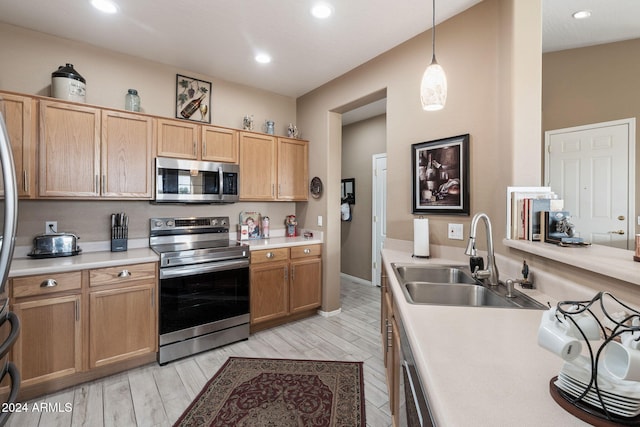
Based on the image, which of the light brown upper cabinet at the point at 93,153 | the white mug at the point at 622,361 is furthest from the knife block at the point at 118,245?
the white mug at the point at 622,361

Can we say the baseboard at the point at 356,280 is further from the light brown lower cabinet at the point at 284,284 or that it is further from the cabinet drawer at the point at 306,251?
the cabinet drawer at the point at 306,251

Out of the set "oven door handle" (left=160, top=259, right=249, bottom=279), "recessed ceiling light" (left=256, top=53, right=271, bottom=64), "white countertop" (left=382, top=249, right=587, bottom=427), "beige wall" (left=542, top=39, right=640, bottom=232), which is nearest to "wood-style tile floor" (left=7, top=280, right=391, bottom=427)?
"oven door handle" (left=160, top=259, right=249, bottom=279)

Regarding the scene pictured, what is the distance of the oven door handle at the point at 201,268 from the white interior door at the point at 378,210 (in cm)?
238

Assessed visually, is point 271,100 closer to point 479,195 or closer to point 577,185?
Result: point 479,195

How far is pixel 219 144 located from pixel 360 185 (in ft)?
8.43

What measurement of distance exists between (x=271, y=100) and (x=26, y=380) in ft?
11.3

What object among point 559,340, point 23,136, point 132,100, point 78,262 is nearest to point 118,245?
point 78,262

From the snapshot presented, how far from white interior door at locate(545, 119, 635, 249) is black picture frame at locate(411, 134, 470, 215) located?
2.05 metres

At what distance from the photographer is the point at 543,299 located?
131cm

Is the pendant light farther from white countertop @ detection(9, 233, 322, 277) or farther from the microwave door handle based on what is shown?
white countertop @ detection(9, 233, 322, 277)

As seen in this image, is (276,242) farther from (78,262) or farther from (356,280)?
(356,280)

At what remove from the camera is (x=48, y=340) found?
6.40ft

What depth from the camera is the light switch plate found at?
7.06 feet

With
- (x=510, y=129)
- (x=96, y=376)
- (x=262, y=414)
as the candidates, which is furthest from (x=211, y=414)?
(x=510, y=129)
